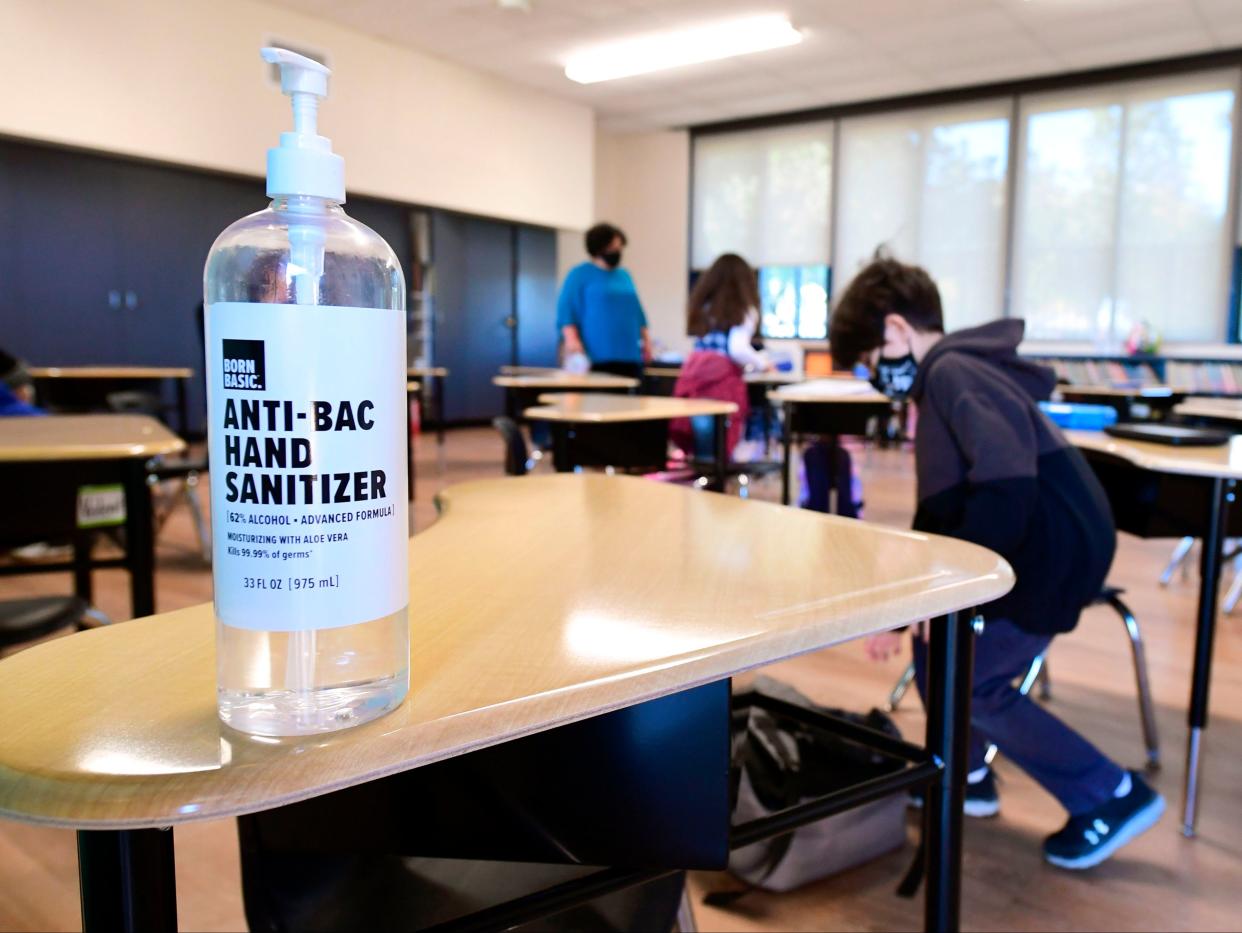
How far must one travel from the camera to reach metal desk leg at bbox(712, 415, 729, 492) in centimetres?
318

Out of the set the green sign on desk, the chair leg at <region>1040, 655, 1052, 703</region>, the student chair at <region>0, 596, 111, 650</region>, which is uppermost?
the green sign on desk

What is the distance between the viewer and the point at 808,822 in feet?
2.50

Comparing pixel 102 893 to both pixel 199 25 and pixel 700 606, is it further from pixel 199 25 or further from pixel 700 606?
pixel 199 25

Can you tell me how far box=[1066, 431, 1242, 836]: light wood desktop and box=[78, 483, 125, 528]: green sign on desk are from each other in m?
1.83

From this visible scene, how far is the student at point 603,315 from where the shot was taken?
4.46 meters

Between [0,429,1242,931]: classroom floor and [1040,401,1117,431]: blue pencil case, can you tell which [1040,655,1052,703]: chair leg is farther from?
[1040,401,1117,431]: blue pencil case

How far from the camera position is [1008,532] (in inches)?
54.9

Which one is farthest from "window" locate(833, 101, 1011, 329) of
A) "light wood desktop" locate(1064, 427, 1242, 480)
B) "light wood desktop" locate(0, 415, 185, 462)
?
"light wood desktop" locate(0, 415, 185, 462)

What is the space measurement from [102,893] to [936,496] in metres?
1.30

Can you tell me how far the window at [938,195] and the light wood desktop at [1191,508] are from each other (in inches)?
253

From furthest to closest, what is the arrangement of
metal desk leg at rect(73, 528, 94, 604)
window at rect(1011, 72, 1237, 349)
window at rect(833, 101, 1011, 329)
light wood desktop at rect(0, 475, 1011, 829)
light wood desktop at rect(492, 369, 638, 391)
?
window at rect(833, 101, 1011, 329)
window at rect(1011, 72, 1237, 349)
light wood desktop at rect(492, 369, 638, 391)
metal desk leg at rect(73, 528, 94, 604)
light wood desktop at rect(0, 475, 1011, 829)

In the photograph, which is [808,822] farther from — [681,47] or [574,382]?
[681,47]

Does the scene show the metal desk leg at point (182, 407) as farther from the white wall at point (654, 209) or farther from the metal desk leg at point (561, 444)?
the white wall at point (654, 209)

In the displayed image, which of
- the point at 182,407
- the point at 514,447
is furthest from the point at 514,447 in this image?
the point at 182,407
